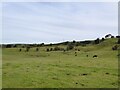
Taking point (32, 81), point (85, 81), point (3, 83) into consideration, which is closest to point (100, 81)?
point (85, 81)

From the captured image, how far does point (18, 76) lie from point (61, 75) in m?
3.99

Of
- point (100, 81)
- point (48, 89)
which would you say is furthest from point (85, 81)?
point (48, 89)

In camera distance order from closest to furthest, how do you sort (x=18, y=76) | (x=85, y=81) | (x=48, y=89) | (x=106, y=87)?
(x=48, y=89), (x=106, y=87), (x=85, y=81), (x=18, y=76)

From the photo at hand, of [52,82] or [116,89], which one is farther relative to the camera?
[52,82]

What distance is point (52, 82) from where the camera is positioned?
79.0 feet

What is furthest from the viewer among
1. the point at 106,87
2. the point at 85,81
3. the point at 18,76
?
the point at 18,76

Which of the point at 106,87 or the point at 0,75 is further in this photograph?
the point at 0,75

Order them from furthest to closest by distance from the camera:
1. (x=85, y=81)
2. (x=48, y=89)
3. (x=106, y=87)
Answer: (x=85, y=81)
(x=106, y=87)
(x=48, y=89)

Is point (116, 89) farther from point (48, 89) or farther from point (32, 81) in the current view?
point (32, 81)

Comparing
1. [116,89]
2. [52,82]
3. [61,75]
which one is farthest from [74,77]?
[116,89]

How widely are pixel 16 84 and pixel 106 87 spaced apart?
22.2 feet

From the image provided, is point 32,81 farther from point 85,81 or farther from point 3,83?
point 85,81

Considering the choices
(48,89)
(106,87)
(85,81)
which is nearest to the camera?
(48,89)

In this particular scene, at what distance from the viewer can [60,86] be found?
74.3 ft
